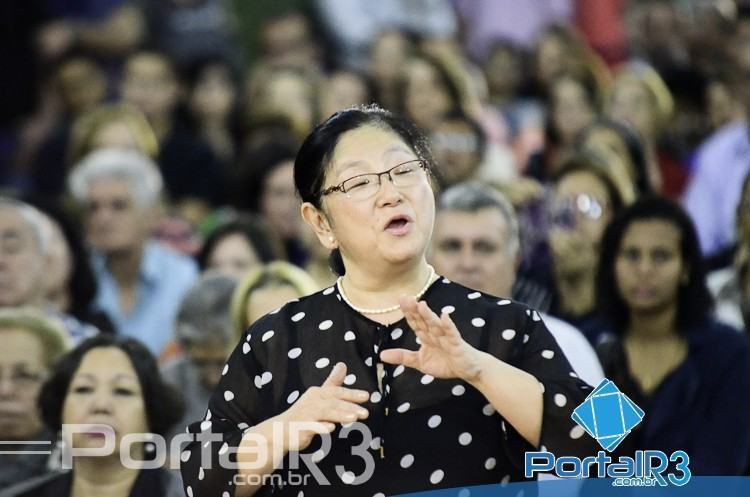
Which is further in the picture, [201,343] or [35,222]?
[35,222]

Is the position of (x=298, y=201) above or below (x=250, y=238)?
below

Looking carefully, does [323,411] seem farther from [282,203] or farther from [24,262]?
[282,203]

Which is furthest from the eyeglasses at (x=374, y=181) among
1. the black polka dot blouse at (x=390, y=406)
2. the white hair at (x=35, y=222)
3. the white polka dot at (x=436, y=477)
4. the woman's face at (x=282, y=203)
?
the woman's face at (x=282, y=203)

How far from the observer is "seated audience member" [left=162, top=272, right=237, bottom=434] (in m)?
4.96

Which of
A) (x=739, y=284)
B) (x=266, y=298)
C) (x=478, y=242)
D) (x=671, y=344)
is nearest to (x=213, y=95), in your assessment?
(x=266, y=298)

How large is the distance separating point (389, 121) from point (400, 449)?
25.7 inches

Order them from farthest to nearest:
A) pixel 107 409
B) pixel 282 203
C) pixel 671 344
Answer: pixel 282 203
pixel 671 344
pixel 107 409

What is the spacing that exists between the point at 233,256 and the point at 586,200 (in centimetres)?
148

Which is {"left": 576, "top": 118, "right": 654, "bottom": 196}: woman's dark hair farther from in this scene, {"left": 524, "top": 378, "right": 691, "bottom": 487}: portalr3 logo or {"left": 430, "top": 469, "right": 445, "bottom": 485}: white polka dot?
{"left": 430, "top": 469, "right": 445, "bottom": 485}: white polka dot

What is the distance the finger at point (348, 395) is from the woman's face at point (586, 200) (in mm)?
3479

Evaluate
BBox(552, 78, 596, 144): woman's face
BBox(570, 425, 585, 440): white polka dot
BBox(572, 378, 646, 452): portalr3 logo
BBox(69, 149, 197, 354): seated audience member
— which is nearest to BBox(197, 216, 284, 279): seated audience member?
BBox(69, 149, 197, 354): seated audience member

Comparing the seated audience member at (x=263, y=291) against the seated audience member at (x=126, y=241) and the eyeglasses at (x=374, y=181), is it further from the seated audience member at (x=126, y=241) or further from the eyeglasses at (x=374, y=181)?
the eyeglasses at (x=374, y=181)

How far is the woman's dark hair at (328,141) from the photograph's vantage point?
2881mm

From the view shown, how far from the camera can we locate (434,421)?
2.74m
